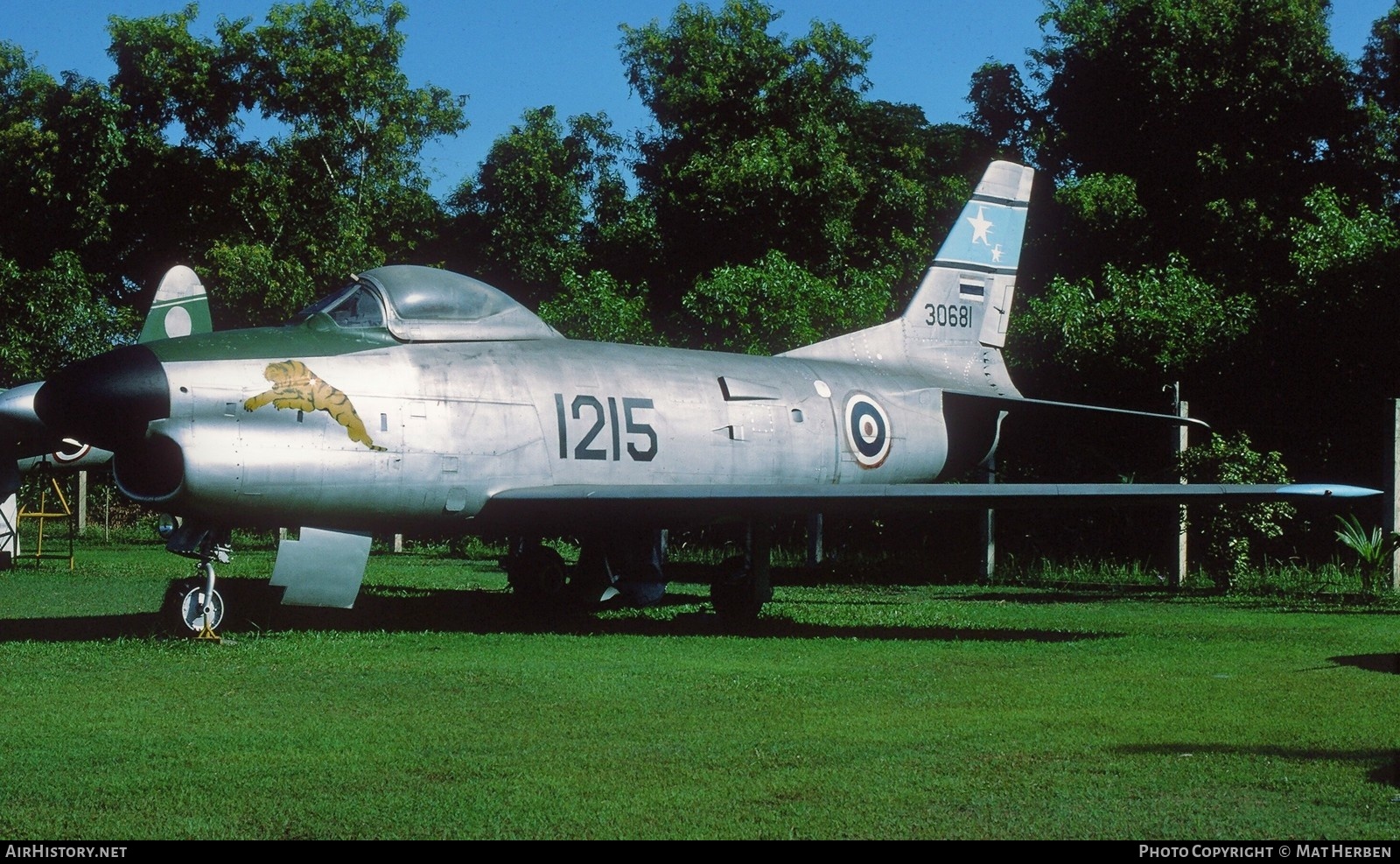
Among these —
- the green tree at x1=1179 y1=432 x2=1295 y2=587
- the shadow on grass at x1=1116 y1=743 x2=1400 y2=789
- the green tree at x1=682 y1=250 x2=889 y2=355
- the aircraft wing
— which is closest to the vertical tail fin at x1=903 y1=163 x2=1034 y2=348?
the green tree at x1=1179 y1=432 x2=1295 y2=587

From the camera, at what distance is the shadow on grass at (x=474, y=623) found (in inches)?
471

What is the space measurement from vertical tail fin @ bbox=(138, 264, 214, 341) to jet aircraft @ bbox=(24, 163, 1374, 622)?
500cm

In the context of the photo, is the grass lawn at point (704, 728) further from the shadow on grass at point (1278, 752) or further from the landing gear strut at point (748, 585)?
the landing gear strut at point (748, 585)

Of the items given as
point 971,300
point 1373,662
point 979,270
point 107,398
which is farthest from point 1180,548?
point 107,398

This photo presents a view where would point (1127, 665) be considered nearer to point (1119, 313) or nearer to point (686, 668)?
point (686, 668)

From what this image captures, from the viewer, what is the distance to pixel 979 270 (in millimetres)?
18484

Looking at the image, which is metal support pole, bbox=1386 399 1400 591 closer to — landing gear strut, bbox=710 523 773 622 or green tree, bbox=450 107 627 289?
landing gear strut, bbox=710 523 773 622

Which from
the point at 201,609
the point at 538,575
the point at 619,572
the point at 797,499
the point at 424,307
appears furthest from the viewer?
the point at 538,575

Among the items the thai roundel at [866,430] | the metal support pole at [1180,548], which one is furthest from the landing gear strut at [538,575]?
the metal support pole at [1180,548]

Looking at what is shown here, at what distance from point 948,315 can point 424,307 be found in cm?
750

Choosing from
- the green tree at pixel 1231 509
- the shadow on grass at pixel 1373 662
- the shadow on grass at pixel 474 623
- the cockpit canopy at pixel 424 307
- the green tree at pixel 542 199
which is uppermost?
the green tree at pixel 542 199

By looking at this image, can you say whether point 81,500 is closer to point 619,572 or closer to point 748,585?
point 619,572

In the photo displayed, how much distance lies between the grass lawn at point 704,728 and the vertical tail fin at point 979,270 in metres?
5.43

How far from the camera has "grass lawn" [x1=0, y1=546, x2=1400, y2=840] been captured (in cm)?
538
